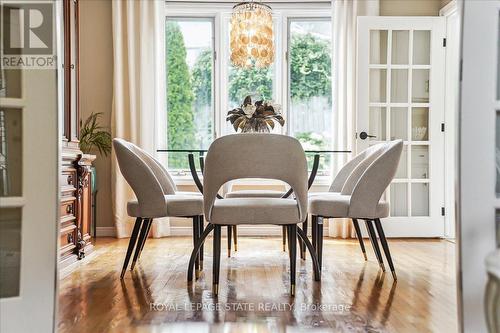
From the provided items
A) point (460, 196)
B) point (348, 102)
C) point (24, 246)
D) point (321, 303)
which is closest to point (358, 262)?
point (321, 303)

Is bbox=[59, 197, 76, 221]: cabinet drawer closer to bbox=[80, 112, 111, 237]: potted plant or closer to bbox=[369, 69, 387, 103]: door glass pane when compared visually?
bbox=[80, 112, 111, 237]: potted plant

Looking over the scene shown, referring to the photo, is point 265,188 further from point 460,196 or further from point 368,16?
point 460,196

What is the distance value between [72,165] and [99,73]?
6.00ft

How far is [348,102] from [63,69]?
9.45 feet

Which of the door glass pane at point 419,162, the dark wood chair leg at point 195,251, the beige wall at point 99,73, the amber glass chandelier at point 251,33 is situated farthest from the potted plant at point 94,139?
the door glass pane at point 419,162

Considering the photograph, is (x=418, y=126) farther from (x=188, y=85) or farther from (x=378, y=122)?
(x=188, y=85)

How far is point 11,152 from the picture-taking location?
59.6 inches

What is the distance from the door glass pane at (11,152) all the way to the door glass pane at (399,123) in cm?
428

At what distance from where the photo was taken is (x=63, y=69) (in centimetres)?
375

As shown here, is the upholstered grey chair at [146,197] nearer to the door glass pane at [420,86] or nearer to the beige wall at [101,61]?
the beige wall at [101,61]

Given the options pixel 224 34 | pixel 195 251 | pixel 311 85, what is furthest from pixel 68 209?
pixel 311 85

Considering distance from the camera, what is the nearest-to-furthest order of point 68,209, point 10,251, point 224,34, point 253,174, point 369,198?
point 10,251, point 253,174, point 369,198, point 68,209, point 224,34

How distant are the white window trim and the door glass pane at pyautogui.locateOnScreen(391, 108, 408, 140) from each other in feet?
2.81

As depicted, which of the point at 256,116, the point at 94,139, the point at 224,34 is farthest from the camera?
the point at 224,34
